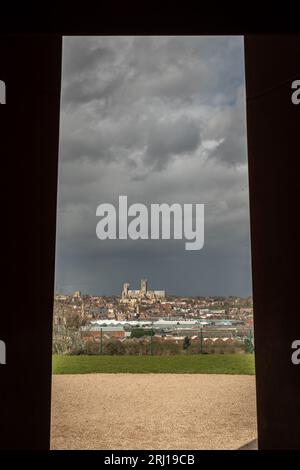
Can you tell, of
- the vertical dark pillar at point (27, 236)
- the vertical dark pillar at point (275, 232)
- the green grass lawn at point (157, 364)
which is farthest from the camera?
the green grass lawn at point (157, 364)

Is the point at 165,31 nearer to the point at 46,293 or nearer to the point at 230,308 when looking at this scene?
the point at 46,293

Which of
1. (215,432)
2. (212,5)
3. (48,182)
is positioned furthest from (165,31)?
(215,432)

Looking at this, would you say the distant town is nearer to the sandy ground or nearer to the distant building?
the distant building

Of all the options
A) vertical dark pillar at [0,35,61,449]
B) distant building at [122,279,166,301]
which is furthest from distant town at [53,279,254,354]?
vertical dark pillar at [0,35,61,449]

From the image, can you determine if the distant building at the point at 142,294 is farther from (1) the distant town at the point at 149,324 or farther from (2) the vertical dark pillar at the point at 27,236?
(2) the vertical dark pillar at the point at 27,236

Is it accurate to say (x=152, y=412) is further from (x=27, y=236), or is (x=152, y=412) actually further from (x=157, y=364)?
(x=157, y=364)

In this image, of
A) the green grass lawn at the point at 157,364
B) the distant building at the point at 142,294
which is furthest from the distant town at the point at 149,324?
the green grass lawn at the point at 157,364
